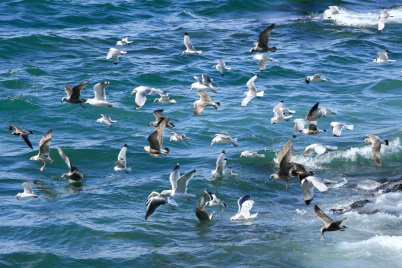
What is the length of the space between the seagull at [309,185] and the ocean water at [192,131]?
1.75ft

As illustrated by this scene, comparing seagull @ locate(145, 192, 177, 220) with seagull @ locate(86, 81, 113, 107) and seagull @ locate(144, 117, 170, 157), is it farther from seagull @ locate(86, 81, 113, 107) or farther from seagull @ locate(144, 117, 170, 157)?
seagull @ locate(86, 81, 113, 107)

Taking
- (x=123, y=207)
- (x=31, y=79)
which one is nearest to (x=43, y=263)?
(x=123, y=207)

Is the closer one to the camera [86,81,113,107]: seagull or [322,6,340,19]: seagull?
[86,81,113,107]: seagull

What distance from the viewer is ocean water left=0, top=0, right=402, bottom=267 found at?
12711 millimetres

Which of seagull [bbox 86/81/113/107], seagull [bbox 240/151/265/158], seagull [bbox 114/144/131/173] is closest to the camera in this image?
seagull [bbox 86/81/113/107]

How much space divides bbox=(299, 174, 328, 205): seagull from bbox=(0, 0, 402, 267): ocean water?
0.53m

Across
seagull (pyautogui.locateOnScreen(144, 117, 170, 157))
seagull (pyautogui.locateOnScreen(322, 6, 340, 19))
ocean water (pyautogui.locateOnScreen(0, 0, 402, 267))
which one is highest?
seagull (pyautogui.locateOnScreen(144, 117, 170, 157))

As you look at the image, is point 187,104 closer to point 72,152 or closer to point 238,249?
Result: point 72,152

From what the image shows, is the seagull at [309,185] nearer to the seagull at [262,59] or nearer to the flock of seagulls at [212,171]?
the flock of seagulls at [212,171]

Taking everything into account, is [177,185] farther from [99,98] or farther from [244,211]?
[99,98]

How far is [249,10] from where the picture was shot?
118 feet

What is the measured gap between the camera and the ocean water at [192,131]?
1271 cm

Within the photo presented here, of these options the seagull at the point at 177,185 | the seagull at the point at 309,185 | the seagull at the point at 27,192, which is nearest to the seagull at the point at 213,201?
the seagull at the point at 177,185

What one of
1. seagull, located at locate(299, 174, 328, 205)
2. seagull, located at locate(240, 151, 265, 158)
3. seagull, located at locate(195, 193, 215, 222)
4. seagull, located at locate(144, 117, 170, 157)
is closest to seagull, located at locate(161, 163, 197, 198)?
seagull, located at locate(195, 193, 215, 222)
